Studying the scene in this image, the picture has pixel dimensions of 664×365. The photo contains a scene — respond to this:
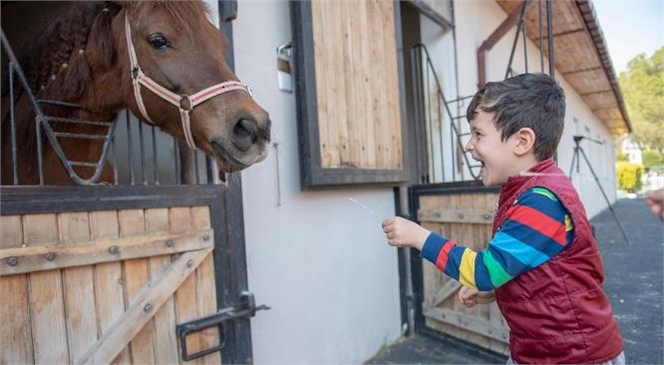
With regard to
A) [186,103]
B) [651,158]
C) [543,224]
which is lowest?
[543,224]

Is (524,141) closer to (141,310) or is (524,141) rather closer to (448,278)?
(141,310)

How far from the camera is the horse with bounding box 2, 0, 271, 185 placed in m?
1.42

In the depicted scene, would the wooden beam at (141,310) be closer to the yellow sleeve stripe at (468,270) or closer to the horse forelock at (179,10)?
the horse forelock at (179,10)

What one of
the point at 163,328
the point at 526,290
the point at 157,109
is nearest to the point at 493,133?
the point at 526,290

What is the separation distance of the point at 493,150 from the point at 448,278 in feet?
7.36

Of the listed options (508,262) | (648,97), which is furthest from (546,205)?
(648,97)

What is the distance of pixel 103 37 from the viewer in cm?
164

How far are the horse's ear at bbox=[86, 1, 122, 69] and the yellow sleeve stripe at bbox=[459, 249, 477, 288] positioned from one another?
58.2 inches

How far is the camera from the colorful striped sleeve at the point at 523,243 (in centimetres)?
100

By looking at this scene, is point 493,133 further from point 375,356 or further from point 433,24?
point 433,24

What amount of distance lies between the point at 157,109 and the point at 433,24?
3383 millimetres

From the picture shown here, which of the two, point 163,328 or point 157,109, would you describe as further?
point 163,328

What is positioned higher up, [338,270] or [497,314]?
[338,270]

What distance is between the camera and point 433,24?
4184 mm
